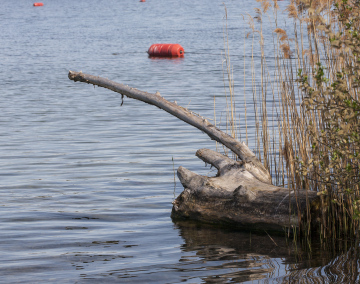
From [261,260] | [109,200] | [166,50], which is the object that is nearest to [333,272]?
[261,260]

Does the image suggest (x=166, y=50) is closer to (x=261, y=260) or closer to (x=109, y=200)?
(x=109, y=200)

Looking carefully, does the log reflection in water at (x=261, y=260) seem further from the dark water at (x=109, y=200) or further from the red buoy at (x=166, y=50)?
the red buoy at (x=166, y=50)

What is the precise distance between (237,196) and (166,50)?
77.2ft

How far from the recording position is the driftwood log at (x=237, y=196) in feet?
18.2

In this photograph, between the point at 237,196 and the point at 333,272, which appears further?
the point at 237,196

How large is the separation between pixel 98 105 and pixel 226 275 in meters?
11.3

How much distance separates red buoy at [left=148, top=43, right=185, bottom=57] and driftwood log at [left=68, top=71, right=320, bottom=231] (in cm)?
2171

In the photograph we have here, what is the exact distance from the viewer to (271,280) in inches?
188

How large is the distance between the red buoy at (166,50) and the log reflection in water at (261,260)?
22.9 meters

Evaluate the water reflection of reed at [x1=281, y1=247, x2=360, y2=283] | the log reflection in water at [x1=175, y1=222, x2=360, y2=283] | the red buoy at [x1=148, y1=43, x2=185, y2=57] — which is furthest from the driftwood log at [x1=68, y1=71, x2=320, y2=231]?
the red buoy at [x1=148, y1=43, x2=185, y2=57]

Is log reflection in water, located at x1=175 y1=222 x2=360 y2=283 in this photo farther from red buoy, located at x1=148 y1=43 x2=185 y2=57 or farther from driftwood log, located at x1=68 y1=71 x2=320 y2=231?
red buoy, located at x1=148 y1=43 x2=185 y2=57

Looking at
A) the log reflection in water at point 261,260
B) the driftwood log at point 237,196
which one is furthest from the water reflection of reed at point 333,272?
the driftwood log at point 237,196

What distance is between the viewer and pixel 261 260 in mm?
5285

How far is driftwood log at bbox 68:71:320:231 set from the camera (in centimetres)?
556
